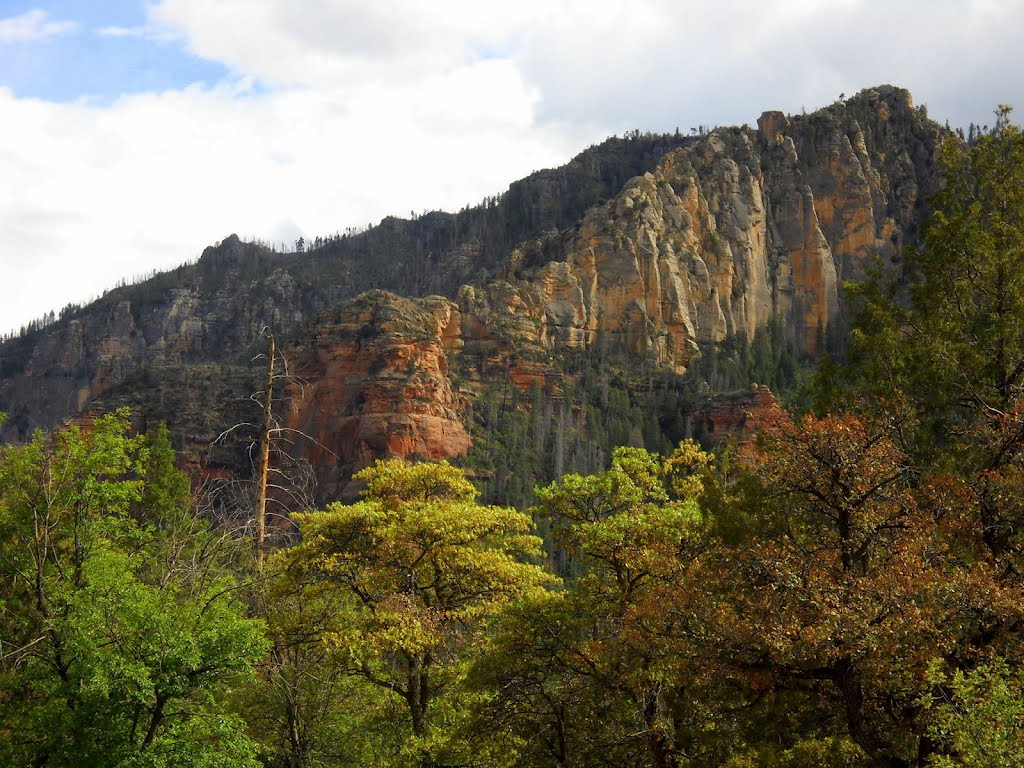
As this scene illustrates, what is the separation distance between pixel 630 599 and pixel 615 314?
130972mm

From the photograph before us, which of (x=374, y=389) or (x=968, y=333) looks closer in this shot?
(x=968, y=333)

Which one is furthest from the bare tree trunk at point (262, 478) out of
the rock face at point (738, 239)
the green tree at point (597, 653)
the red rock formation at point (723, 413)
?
the rock face at point (738, 239)

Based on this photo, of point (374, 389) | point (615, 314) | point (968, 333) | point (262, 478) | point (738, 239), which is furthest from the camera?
point (738, 239)

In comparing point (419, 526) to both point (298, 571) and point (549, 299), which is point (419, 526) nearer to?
point (298, 571)

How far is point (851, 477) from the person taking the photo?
17.0 metres

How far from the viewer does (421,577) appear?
24078mm

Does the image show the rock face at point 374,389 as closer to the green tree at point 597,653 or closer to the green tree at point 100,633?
the green tree at point 100,633

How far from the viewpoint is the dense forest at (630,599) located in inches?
623

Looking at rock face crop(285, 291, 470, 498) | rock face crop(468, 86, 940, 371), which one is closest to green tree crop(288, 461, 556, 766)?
rock face crop(285, 291, 470, 498)

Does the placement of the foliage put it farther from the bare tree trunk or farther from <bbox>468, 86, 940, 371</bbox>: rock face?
<bbox>468, 86, 940, 371</bbox>: rock face

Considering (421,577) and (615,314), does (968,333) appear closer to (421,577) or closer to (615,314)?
(421,577)

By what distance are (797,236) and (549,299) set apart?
177ft

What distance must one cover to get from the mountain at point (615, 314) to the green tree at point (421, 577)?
68362mm

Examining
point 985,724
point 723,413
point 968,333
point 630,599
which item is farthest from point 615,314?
point 985,724
